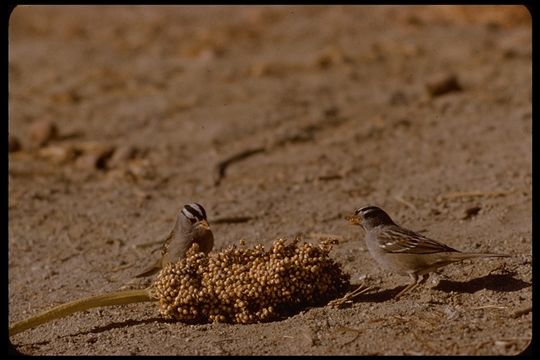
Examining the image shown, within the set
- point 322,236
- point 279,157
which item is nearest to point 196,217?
point 322,236

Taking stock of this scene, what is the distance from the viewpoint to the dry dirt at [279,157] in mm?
6316

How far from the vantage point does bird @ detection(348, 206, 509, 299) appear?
673cm

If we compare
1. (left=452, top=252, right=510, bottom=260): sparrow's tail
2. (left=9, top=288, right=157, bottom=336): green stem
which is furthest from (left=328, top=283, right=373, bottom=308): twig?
(left=9, top=288, right=157, bottom=336): green stem

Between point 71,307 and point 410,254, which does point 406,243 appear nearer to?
point 410,254

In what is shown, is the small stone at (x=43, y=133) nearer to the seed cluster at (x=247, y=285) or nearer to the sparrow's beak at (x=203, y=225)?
the sparrow's beak at (x=203, y=225)

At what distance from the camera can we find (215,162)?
424 inches

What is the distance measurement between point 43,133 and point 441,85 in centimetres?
481

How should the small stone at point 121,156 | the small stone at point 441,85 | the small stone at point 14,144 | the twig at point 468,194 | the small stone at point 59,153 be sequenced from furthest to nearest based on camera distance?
1. the small stone at point 441,85
2. the small stone at point 14,144
3. the small stone at point 59,153
4. the small stone at point 121,156
5. the twig at point 468,194

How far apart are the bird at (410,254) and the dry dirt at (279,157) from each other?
18 centimetres

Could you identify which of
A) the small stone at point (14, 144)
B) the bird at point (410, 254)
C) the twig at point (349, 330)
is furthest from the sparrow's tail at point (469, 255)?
the small stone at point (14, 144)

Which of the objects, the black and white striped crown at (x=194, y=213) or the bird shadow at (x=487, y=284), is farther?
the black and white striped crown at (x=194, y=213)

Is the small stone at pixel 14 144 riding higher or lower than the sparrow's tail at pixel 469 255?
higher

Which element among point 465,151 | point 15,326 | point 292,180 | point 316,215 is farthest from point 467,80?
point 15,326

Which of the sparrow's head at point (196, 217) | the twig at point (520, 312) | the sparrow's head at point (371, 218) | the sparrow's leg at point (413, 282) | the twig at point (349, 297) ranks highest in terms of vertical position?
the sparrow's head at point (196, 217)
